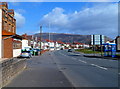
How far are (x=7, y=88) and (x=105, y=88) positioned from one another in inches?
164

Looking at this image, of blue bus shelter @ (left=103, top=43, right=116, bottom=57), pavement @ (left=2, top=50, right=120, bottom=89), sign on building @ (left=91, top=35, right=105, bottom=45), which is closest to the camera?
pavement @ (left=2, top=50, right=120, bottom=89)

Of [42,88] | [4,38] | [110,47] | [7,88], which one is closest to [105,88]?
[42,88]

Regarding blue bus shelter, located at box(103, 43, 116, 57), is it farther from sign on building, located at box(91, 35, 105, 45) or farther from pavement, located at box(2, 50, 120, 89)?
pavement, located at box(2, 50, 120, 89)

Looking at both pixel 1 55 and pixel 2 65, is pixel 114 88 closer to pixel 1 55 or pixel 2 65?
pixel 2 65

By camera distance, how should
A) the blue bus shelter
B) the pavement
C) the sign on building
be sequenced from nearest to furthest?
the pavement → the blue bus shelter → the sign on building

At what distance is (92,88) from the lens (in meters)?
8.25

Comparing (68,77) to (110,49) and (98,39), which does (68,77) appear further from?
(98,39)

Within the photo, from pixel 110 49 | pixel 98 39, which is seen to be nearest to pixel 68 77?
pixel 110 49

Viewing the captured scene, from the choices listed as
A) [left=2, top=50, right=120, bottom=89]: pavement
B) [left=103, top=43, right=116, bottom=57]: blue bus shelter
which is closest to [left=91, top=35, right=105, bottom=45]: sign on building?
[left=103, top=43, right=116, bottom=57]: blue bus shelter

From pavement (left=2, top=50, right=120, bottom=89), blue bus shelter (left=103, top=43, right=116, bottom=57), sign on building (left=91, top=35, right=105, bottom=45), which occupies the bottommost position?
pavement (left=2, top=50, right=120, bottom=89)

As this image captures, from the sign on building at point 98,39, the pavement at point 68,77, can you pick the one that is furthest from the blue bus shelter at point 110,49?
the pavement at point 68,77

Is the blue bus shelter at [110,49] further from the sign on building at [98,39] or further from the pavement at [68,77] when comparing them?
the pavement at [68,77]

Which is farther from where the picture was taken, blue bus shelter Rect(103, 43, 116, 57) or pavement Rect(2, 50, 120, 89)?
blue bus shelter Rect(103, 43, 116, 57)

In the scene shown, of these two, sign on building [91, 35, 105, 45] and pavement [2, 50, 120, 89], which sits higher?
sign on building [91, 35, 105, 45]
